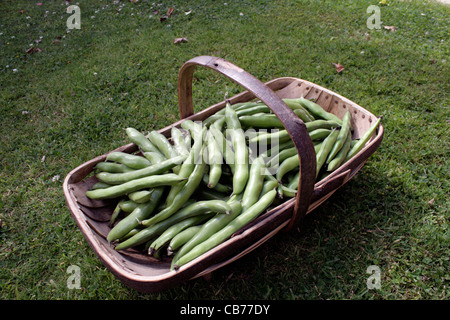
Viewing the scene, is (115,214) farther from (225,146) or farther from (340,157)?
(340,157)

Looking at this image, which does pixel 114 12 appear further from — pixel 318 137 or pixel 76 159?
pixel 318 137

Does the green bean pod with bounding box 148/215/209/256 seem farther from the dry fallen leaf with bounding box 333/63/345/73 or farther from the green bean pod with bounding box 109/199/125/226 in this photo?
the dry fallen leaf with bounding box 333/63/345/73

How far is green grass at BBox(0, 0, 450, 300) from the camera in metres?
2.10

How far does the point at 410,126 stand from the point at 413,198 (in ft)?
3.25

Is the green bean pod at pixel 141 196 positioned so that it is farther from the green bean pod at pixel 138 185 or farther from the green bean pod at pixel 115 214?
the green bean pod at pixel 115 214

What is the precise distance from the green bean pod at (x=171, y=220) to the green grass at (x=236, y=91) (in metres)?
0.42

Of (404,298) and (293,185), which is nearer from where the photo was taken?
(404,298)

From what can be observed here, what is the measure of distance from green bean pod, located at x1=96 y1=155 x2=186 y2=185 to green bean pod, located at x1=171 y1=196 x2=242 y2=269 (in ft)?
1.36

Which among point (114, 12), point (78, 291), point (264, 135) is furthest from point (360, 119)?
point (114, 12)

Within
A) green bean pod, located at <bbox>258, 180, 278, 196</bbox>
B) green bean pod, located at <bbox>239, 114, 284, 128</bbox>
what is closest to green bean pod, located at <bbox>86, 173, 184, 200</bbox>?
green bean pod, located at <bbox>258, 180, 278, 196</bbox>

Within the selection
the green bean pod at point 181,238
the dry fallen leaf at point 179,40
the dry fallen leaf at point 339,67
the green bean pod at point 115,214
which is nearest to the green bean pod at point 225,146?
the green bean pod at point 181,238

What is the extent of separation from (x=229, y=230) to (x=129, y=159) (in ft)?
2.90

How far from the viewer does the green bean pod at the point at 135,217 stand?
6.16 feet

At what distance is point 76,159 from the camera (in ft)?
9.89
